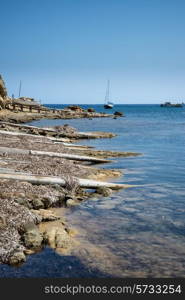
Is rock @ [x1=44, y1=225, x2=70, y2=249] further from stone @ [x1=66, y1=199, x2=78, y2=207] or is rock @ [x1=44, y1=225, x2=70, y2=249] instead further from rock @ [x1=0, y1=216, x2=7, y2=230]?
stone @ [x1=66, y1=199, x2=78, y2=207]

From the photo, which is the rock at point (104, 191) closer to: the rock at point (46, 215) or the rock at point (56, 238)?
the rock at point (46, 215)

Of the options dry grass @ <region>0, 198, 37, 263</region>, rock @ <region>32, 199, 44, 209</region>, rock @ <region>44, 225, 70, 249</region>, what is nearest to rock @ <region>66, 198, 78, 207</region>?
rock @ <region>32, 199, 44, 209</region>

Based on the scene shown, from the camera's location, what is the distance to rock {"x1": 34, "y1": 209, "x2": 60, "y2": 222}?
1206cm

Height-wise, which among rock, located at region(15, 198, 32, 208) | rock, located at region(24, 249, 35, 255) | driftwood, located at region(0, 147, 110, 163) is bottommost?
rock, located at region(24, 249, 35, 255)

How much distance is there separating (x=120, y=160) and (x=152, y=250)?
16.5 m

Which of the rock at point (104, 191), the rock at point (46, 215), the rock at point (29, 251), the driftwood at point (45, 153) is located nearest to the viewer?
the rock at point (29, 251)

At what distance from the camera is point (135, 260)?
9516mm

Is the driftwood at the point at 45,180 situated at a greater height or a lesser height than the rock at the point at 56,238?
greater

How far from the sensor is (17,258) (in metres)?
9.09

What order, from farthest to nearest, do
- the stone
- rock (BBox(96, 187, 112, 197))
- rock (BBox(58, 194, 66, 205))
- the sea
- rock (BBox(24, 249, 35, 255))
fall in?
1. rock (BBox(96, 187, 112, 197))
2. rock (BBox(58, 194, 66, 205))
3. the stone
4. rock (BBox(24, 249, 35, 255))
5. the sea

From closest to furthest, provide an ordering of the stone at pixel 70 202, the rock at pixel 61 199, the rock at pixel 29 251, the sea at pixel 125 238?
the sea at pixel 125 238 < the rock at pixel 29 251 < the stone at pixel 70 202 < the rock at pixel 61 199

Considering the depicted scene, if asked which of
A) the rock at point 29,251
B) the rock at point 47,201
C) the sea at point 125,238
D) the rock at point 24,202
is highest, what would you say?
the rock at point 24,202

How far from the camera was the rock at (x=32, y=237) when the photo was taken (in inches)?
392

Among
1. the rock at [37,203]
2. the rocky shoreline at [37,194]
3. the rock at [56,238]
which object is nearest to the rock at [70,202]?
the rocky shoreline at [37,194]
